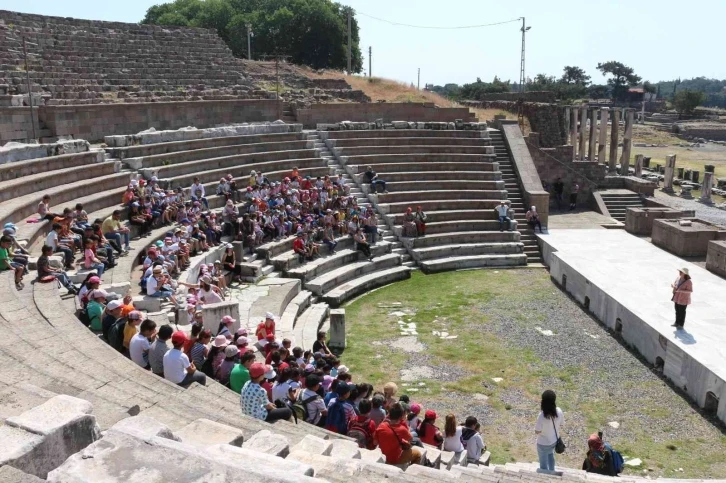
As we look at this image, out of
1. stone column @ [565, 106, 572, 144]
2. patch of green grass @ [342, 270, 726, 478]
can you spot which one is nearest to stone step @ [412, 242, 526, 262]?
patch of green grass @ [342, 270, 726, 478]

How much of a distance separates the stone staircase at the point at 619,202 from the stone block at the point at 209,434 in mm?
22918

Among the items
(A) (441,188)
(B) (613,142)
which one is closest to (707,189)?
(B) (613,142)

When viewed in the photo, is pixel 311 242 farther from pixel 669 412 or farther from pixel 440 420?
pixel 669 412

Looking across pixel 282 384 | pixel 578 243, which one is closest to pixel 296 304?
pixel 282 384

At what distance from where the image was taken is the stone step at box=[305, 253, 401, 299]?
15651 mm

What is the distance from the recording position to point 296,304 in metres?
14.1

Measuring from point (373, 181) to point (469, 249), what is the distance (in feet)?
13.2

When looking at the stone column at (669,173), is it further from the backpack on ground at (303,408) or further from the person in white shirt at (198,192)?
the backpack on ground at (303,408)

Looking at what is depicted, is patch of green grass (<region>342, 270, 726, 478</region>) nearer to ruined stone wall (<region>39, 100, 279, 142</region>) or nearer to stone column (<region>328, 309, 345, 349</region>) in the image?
stone column (<region>328, 309, 345, 349</region>)

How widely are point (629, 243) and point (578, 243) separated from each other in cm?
150

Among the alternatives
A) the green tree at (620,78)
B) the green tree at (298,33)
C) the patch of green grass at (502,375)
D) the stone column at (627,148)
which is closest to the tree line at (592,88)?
the green tree at (620,78)

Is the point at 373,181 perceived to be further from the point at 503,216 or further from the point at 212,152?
the point at 212,152

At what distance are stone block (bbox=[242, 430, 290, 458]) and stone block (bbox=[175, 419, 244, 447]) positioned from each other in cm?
10

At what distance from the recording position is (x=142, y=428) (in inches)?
165
